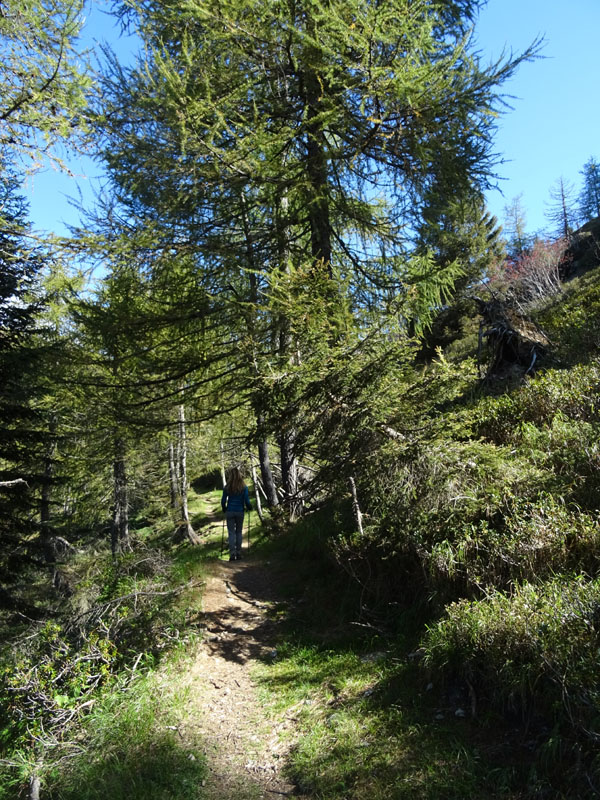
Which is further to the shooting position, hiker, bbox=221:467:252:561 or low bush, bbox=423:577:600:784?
hiker, bbox=221:467:252:561

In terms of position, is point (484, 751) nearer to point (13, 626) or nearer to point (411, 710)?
point (411, 710)

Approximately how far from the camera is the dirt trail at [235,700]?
3739 millimetres

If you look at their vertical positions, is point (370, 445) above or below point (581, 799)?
above

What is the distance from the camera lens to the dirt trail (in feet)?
12.3

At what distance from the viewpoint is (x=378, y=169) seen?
7996 millimetres

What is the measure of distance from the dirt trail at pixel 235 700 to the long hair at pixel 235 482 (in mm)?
2078

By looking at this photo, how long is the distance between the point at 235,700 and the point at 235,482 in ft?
16.4

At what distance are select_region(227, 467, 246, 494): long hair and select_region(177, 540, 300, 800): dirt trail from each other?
208 cm

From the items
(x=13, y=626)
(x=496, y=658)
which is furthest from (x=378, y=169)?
(x=13, y=626)

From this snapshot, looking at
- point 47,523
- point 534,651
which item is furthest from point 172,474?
→ point 534,651

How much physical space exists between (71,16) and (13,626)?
1517 centimetres

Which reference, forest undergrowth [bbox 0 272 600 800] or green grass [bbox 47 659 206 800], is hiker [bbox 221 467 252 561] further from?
green grass [bbox 47 659 206 800]

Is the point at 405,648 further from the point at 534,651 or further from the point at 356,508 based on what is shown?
the point at 356,508

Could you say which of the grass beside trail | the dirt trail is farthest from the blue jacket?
the grass beside trail
